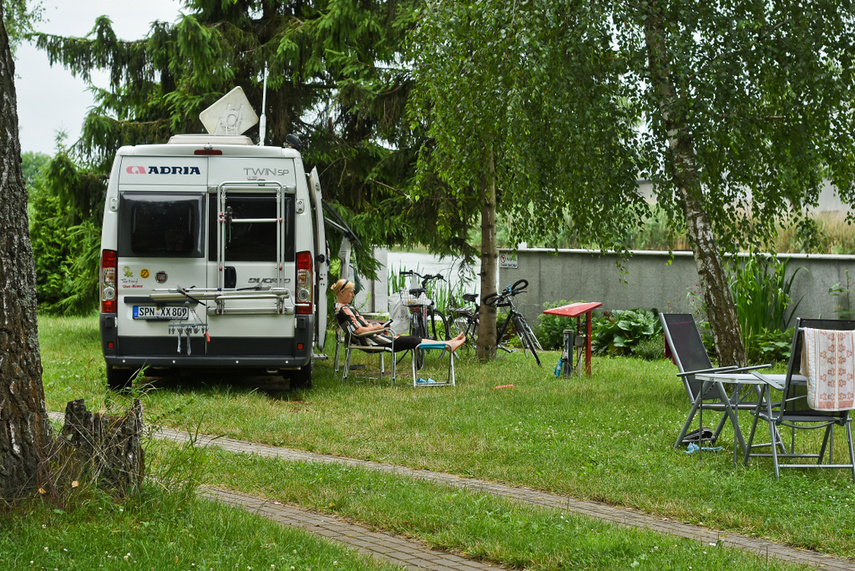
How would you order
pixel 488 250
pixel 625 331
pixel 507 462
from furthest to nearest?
pixel 625 331, pixel 488 250, pixel 507 462

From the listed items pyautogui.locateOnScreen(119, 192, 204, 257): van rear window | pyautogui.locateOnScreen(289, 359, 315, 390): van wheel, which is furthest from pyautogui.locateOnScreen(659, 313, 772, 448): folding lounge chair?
pyautogui.locateOnScreen(119, 192, 204, 257): van rear window

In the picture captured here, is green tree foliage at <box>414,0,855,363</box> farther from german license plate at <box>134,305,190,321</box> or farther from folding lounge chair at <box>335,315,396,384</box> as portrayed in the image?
german license plate at <box>134,305,190,321</box>

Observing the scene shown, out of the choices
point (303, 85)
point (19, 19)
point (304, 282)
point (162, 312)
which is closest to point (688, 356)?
point (304, 282)

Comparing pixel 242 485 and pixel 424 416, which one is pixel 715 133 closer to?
pixel 424 416

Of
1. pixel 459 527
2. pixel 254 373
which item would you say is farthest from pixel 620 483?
pixel 254 373

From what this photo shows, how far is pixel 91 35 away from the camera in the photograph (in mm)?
16656

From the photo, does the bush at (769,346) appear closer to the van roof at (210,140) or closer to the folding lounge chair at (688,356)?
the folding lounge chair at (688,356)

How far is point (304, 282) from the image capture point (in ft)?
33.2

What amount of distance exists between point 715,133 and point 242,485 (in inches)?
241

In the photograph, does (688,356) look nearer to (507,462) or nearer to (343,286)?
(507,462)

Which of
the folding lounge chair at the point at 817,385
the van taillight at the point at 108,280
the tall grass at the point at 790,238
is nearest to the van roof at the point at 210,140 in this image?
the van taillight at the point at 108,280

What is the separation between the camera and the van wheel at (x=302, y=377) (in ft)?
35.4

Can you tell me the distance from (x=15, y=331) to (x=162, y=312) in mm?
5244

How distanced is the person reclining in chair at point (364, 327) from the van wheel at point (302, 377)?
899 mm
